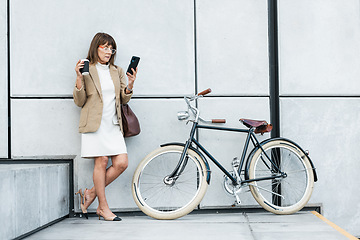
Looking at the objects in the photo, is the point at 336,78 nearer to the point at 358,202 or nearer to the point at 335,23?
the point at 335,23

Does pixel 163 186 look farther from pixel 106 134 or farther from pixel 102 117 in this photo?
pixel 102 117

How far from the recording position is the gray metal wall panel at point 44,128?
470 centimetres

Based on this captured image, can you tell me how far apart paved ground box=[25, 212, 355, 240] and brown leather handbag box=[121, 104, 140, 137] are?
95 cm

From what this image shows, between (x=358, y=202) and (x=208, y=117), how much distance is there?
2058mm

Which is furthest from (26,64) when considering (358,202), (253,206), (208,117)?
(358,202)

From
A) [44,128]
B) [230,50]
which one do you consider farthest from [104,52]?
[230,50]

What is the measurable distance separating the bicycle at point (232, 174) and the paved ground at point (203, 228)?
0.57 feet

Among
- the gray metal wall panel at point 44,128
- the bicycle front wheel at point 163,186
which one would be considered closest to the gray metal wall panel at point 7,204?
the gray metal wall panel at point 44,128

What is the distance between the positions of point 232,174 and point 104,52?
1.93 meters

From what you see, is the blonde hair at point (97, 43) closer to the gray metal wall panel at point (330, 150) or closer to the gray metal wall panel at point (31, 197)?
the gray metal wall panel at point (31, 197)

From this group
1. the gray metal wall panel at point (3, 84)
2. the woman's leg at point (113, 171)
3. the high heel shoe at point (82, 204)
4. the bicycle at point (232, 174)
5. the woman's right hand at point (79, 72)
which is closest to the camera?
the woman's right hand at point (79, 72)

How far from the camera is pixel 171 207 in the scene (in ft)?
15.6

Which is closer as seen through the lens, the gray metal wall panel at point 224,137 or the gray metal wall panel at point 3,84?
the gray metal wall panel at point 3,84

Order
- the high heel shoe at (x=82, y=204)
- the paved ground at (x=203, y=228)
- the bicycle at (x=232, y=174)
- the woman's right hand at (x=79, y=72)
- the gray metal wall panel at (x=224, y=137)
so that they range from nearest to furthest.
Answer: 1. the paved ground at (x=203, y=228)
2. the woman's right hand at (x=79, y=72)
3. the bicycle at (x=232, y=174)
4. the high heel shoe at (x=82, y=204)
5. the gray metal wall panel at (x=224, y=137)
